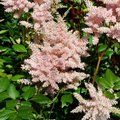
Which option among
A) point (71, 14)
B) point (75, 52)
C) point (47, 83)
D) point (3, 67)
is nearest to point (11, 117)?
point (47, 83)

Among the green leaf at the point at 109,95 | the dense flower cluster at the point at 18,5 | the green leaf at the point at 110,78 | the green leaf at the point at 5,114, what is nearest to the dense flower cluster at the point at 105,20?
the green leaf at the point at 110,78

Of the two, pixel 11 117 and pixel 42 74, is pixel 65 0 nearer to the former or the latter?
pixel 42 74

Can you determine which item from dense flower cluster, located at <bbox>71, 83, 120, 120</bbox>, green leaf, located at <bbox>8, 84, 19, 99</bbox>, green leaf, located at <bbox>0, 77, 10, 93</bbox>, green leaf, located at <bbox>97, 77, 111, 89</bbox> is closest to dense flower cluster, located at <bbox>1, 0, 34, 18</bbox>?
green leaf, located at <bbox>0, 77, 10, 93</bbox>

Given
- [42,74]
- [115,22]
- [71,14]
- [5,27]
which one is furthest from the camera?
[71,14]

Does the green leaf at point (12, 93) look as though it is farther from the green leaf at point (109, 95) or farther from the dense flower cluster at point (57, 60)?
the green leaf at point (109, 95)

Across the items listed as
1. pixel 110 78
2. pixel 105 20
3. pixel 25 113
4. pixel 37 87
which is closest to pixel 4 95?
pixel 25 113

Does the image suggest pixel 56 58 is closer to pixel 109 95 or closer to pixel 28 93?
pixel 28 93

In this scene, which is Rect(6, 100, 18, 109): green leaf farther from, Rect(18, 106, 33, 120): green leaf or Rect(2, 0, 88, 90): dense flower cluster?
Rect(2, 0, 88, 90): dense flower cluster
